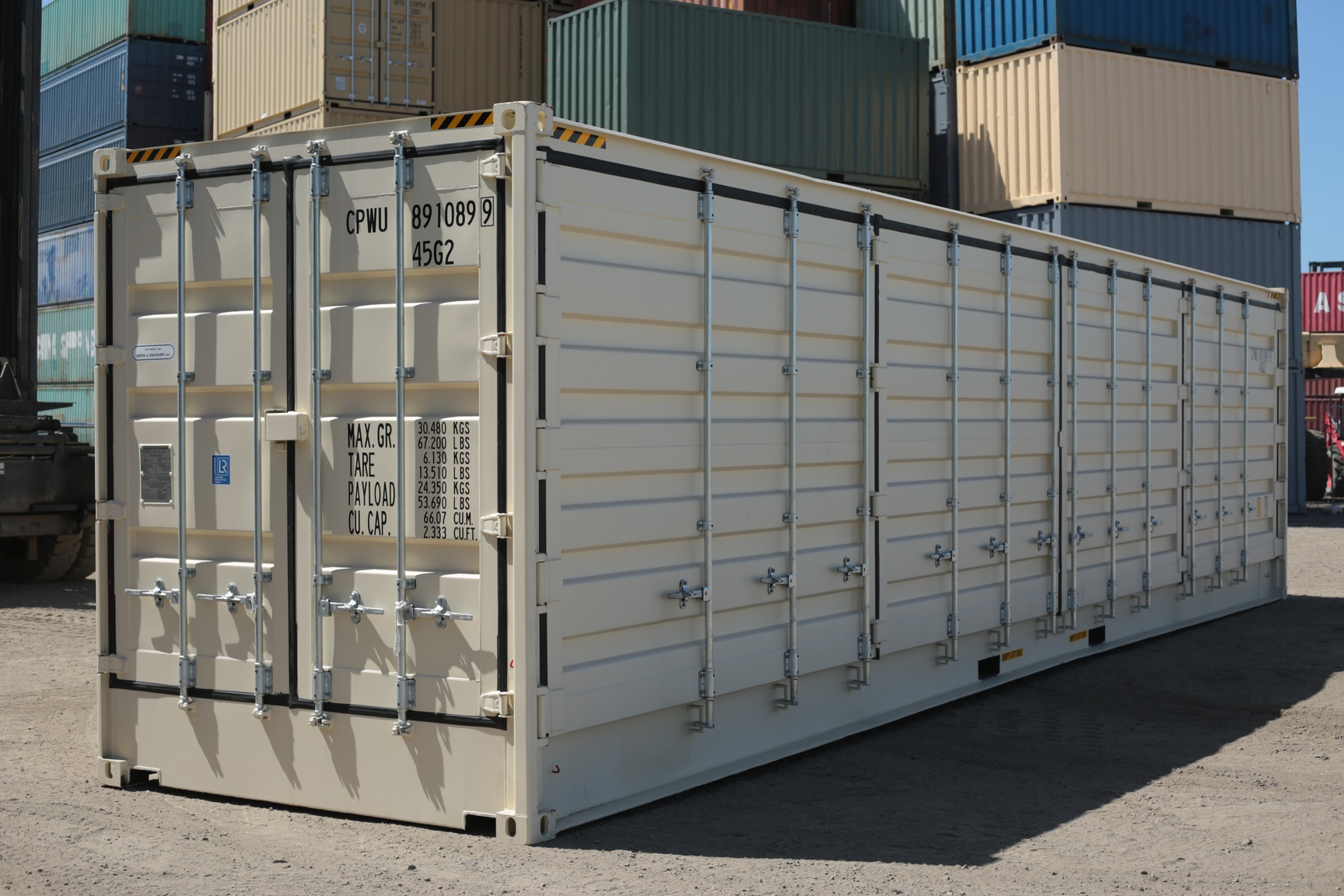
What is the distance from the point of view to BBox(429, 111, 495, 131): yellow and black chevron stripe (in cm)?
525

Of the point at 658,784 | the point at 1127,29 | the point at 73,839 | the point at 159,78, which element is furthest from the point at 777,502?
the point at 159,78

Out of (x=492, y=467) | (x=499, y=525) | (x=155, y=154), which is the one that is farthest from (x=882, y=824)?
(x=155, y=154)

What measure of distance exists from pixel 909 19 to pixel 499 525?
15.8 meters

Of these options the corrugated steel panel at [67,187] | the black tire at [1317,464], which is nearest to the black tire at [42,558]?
the corrugated steel panel at [67,187]

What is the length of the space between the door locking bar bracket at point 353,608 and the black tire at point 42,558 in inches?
364

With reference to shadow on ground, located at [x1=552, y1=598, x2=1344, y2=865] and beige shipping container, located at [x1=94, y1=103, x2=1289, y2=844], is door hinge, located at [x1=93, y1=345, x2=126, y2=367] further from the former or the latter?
shadow on ground, located at [x1=552, y1=598, x2=1344, y2=865]

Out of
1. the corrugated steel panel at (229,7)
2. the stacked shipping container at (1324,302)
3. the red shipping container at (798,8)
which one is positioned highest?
the corrugated steel panel at (229,7)

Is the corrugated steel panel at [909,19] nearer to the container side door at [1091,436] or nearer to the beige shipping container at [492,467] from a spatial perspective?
the container side door at [1091,436]

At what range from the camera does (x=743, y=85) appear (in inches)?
638

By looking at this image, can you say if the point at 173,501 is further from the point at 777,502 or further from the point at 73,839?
the point at 777,502

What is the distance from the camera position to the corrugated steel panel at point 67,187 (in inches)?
1059

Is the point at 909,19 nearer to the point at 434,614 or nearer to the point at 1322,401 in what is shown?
the point at 434,614

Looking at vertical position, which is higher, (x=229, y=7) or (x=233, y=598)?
(x=229, y=7)

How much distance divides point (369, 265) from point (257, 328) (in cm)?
59
